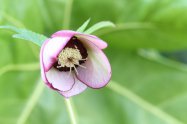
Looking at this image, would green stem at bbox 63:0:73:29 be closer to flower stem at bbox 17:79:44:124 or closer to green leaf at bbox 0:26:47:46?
flower stem at bbox 17:79:44:124

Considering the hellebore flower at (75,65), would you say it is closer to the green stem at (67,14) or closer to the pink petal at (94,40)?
the pink petal at (94,40)

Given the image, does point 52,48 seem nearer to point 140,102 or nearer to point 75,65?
point 75,65

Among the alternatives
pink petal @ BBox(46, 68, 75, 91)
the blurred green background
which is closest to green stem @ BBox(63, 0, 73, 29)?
the blurred green background

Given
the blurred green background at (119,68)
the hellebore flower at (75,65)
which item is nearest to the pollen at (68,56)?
the hellebore flower at (75,65)

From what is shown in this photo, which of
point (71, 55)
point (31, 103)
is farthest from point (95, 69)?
point (31, 103)

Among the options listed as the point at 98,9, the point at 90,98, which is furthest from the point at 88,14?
the point at 90,98

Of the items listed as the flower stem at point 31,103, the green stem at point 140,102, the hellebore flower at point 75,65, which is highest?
the hellebore flower at point 75,65

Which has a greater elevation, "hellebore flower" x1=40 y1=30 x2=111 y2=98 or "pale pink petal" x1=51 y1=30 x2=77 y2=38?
"pale pink petal" x1=51 y1=30 x2=77 y2=38
